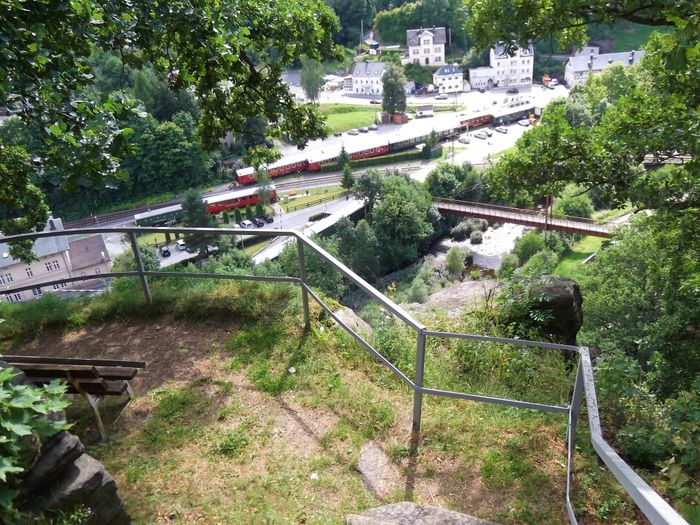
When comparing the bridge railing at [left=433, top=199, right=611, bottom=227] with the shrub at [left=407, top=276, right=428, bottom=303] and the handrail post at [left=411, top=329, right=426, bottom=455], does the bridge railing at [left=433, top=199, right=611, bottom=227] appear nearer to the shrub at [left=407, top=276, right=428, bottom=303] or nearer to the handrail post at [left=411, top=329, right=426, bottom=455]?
the shrub at [left=407, top=276, right=428, bottom=303]

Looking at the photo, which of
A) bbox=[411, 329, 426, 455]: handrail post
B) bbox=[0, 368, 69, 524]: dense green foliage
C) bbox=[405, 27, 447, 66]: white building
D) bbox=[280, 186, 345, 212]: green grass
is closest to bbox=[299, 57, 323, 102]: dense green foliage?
bbox=[280, 186, 345, 212]: green grass

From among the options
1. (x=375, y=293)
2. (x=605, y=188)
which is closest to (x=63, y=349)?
(x=375, y=293)

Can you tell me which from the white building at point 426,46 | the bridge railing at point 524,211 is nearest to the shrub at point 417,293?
the bridge railing at point 524,211

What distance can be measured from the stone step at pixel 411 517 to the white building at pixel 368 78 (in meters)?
70.2

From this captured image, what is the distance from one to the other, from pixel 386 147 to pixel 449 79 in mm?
21813

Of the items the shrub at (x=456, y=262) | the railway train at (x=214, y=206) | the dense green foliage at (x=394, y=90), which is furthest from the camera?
the dense green foliage at (x=394, y=90)

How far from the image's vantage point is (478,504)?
3.23 metres

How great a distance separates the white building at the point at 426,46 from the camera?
7188 centimetres

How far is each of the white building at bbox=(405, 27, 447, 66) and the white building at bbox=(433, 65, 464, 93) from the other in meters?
4.86

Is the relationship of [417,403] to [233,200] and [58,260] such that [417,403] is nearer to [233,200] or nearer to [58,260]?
[58,260]

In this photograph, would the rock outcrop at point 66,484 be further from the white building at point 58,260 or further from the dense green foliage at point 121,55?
the white building at point 58,260

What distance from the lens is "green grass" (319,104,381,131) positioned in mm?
60906

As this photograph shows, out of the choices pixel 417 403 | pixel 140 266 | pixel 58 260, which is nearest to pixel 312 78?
pixel 58 260

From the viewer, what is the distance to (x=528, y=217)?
34125mm
